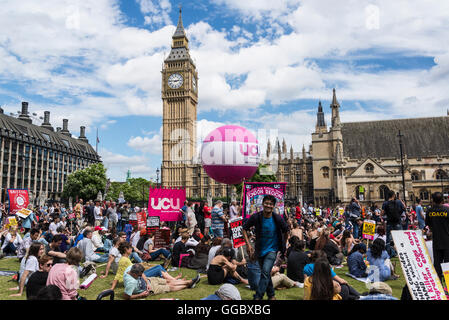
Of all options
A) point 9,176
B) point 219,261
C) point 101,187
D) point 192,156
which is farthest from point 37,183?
point 219,261

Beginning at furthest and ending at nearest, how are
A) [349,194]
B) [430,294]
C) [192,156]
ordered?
[192,156], [349,194], [430,294]

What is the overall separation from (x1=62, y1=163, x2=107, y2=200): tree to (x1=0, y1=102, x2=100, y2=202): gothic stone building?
186 inches

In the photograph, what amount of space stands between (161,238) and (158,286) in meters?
4.10

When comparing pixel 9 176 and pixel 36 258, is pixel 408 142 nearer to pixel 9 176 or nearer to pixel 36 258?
pixel 36 258

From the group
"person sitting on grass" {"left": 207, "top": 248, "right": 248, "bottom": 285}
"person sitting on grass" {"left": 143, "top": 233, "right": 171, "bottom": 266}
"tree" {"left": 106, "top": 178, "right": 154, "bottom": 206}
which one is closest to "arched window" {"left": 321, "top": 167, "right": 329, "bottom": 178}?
"tree" {"left": 106, "top": 178, "right": 154, "bottom": 206}

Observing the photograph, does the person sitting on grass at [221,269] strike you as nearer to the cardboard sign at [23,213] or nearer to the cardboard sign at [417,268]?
the cardboard sign at [417,268]

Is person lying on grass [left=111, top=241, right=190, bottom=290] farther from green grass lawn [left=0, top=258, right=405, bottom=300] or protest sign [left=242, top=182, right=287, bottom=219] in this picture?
protest sign [left=242, top=182, right=287, bottom=219]

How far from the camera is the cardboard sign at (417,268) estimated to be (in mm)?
4613

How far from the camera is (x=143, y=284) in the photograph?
6719 mm

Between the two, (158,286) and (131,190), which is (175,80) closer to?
(131,190)

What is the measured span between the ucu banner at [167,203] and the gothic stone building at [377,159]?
4056cm

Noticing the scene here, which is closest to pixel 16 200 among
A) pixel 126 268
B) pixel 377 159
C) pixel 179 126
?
pixel 126 268

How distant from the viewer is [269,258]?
5.61 m

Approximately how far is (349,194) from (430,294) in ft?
159
